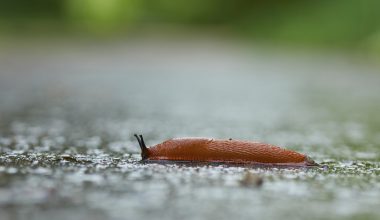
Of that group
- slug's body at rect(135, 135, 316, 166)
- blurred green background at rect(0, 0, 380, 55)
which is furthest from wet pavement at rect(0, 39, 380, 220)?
blurred green background at rect(0, 0, 380, 55)

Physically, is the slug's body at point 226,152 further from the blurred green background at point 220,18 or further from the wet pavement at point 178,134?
the blurred green background at point 220,18

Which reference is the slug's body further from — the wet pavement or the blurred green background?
the blurred green background

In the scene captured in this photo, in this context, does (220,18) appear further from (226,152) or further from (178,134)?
(226,152)

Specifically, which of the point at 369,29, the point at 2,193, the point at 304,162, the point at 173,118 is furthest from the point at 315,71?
the point at 2,193

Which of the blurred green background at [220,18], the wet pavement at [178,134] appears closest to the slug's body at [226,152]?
the wet pavement at [178,134]

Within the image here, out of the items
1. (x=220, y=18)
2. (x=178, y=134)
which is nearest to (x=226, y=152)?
(x=178, y=134)

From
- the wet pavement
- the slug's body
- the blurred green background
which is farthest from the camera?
the blurred green background
